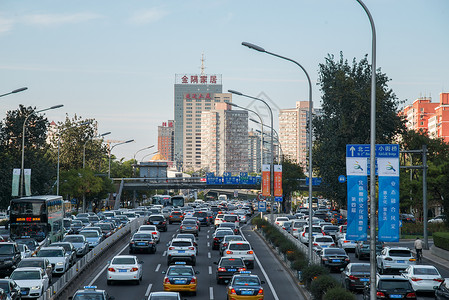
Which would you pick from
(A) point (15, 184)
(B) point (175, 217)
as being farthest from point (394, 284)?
(B) point (175, 217)

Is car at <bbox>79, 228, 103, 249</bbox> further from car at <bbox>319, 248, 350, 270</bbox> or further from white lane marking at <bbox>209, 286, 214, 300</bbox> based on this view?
white lane marking at <bbox>209, 286, 214, 300</bbox>

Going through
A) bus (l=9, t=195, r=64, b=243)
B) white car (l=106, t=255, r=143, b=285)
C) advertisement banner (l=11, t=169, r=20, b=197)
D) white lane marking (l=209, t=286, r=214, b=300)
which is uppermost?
advertisement banner (l=11, t=169, r=20, b=197)

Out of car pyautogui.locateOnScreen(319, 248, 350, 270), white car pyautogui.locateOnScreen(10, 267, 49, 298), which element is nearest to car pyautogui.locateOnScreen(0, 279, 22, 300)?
white car pyautogui.locateOnScreen(10, 267, 49, 298)

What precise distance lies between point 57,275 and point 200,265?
28.2 feet

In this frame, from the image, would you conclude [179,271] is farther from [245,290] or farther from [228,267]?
[245,290]

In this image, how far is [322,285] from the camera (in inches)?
993

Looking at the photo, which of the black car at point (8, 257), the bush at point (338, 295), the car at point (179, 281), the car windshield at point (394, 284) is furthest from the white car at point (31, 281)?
the car windshield at point (394, 284)

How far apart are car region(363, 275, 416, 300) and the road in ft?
14.0

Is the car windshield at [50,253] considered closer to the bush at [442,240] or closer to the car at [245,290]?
the car at [245,290]

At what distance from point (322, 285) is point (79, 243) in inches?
861

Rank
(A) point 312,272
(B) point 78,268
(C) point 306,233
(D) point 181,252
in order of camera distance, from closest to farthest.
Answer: (A) point 312,272
(B) point 78,268
(D) point 181,252
(C) point 306,233

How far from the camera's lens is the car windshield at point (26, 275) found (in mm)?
28253

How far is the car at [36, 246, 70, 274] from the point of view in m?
35.3

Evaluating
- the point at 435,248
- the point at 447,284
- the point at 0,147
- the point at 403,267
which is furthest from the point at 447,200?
the point at 0,147
